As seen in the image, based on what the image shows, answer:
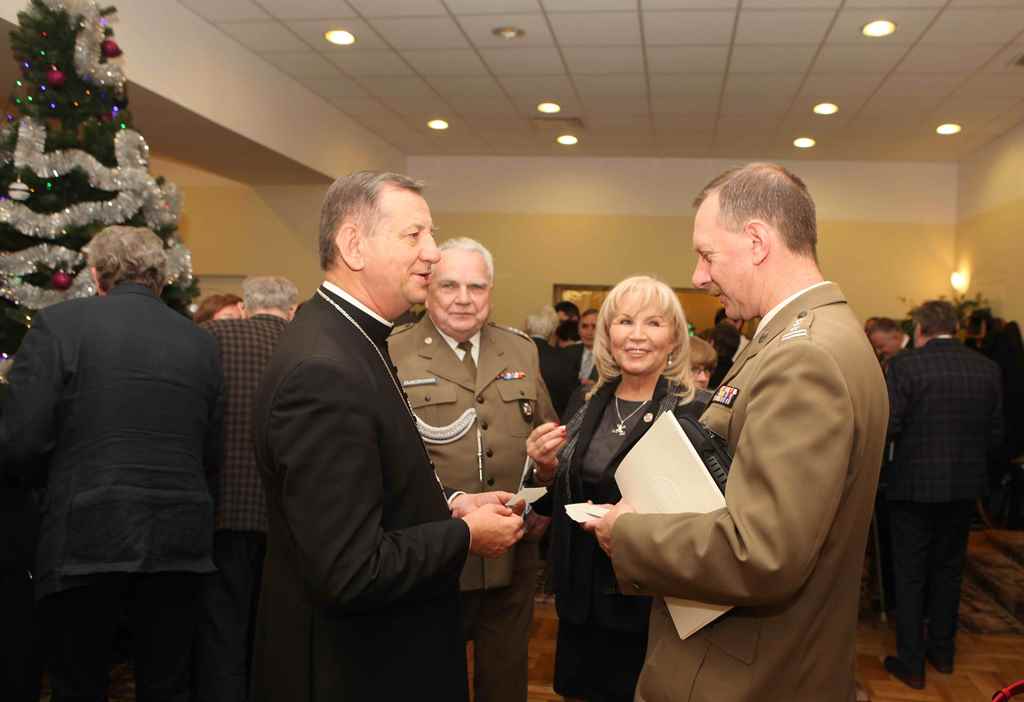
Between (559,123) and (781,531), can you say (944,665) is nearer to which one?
(781,531)

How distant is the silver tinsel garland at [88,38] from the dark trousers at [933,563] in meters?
4.38

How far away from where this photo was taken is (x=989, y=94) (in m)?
6.48

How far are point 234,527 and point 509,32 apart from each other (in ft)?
12.6

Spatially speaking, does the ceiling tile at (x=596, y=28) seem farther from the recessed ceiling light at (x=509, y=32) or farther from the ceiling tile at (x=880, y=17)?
the ceiling tile at (x=880, y=17)

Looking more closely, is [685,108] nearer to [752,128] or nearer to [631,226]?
[752,128]

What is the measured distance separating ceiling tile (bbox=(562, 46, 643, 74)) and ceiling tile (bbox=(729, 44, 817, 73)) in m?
0.70

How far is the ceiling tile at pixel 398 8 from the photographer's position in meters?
5.09

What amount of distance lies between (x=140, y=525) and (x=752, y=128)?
6930mm

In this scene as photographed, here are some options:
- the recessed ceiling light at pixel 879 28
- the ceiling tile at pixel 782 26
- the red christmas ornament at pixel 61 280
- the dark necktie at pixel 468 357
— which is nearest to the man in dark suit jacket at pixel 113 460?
the dark necktie at pixel 468 357

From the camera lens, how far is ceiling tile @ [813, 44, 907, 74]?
5523 millimetres

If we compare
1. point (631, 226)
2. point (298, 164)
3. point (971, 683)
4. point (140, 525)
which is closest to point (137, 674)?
point (140, 525)

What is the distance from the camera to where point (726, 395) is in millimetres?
1482

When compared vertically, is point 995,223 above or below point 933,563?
above

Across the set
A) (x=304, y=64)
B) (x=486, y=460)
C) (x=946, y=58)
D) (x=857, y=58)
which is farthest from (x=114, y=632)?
(x=946, y=58)
